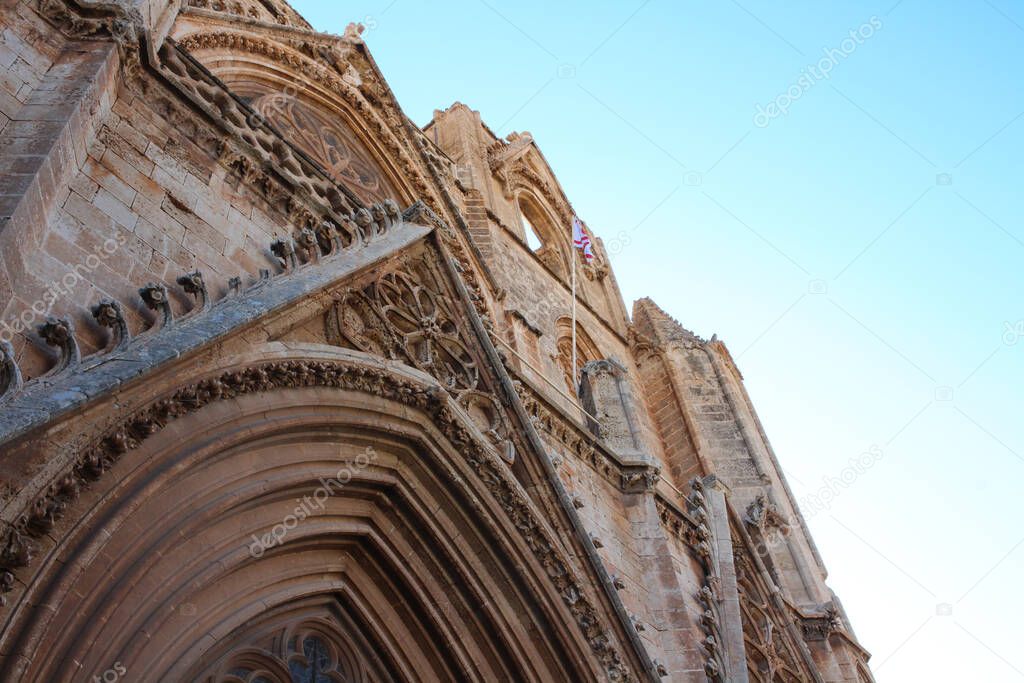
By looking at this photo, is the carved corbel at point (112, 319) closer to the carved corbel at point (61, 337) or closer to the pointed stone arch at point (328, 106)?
the carved corbel at point (61, 337)

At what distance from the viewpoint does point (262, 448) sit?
5141 mm

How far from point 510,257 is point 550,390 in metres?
3.96

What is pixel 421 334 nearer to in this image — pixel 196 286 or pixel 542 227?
pixel 196 286

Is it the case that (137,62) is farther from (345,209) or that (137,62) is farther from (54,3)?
(345,209)

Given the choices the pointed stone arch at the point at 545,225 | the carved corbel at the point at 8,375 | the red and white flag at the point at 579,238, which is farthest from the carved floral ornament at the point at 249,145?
the pointed stone arch at the point at 545,225

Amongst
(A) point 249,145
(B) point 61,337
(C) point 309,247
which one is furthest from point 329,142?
(B) point 61,337

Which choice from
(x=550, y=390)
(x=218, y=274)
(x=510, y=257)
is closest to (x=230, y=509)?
(x=218, y=274)

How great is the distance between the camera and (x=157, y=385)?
13.8ft

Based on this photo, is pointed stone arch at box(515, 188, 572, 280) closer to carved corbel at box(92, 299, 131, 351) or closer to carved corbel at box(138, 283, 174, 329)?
carved corbel at box(138, 283, 174, 329)

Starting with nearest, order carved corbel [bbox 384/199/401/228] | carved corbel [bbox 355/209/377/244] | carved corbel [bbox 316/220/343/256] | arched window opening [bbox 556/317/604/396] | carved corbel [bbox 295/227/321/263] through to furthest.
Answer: carved corbel [bbox 295/227/321/263] → carved corbel [bbox 316/220/343/256] → carved corbel [bbox 355/209/377/244] → carved corbel [bbox 384/199/401/228] → arched window opening [bbox 556/317/604/396]

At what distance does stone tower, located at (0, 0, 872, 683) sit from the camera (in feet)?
13.0

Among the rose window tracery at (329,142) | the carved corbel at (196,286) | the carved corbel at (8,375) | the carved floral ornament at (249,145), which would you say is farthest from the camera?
the rose window tracery at (329,142)

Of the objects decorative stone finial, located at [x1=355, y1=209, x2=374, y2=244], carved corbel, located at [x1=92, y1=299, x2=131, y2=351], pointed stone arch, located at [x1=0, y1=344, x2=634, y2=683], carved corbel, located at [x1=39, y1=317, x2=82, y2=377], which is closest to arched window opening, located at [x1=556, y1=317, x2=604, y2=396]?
decorative stone finial, located at [x1=355, y1=209, x2=374, y2=244]

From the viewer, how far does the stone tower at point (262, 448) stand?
3963 millimetres
